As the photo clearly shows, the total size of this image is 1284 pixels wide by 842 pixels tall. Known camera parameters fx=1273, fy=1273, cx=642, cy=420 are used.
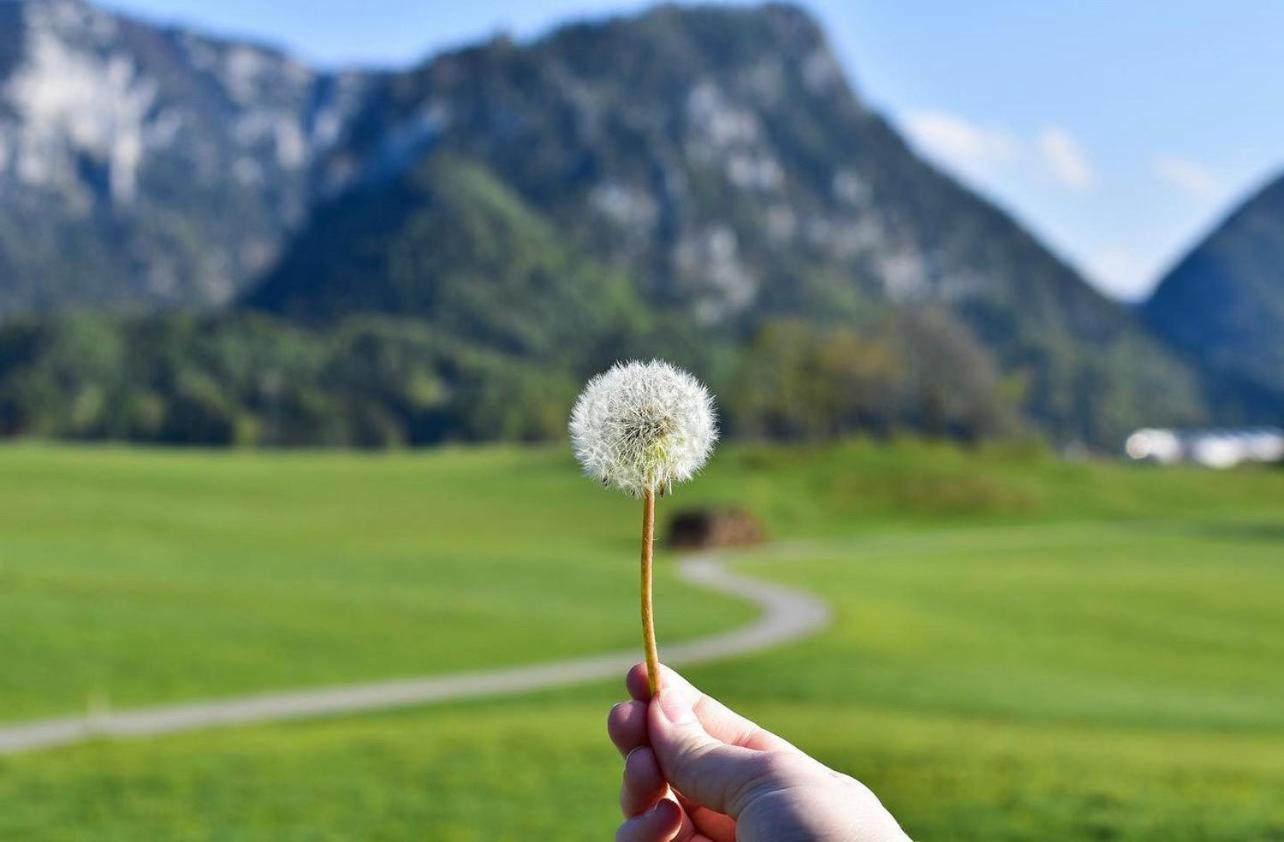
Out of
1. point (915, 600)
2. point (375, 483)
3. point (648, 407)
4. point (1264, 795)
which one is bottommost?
point (375, 483)

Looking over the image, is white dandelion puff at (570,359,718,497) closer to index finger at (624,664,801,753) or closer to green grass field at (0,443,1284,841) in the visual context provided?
index finger at (624,664,801,753)

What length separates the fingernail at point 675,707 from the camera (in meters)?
2.55

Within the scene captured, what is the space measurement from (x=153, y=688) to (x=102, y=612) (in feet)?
20.6

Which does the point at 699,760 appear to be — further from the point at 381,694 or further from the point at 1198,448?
the point at 1198,448

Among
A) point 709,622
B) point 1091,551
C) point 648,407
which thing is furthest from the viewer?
point 1091,551

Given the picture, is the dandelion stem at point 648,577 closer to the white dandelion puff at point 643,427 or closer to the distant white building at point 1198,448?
the white dandelion puff at point 643,427

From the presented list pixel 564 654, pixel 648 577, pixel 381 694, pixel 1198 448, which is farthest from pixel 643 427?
pixel 1198 448

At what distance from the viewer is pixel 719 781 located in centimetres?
254

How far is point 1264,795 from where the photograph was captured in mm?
12586

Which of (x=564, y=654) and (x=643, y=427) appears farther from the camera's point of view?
(x=564, y=654)

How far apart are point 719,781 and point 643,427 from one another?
0.72 metres

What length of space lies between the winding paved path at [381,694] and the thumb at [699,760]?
17.7 m

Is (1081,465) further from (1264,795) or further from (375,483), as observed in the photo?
(1264,795)

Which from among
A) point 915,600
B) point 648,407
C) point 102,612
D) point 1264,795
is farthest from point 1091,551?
point 648,407
